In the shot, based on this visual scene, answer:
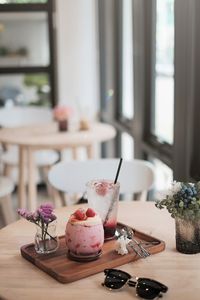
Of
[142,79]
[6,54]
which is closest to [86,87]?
[6,54]

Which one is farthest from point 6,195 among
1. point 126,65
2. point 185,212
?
point 185,212

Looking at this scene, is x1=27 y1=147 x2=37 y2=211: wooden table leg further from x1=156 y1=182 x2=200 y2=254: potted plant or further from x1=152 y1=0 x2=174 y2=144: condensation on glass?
x1=156 y1=182 x2=200 y2=254: potted plant

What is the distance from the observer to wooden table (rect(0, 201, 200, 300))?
1270 millimetres

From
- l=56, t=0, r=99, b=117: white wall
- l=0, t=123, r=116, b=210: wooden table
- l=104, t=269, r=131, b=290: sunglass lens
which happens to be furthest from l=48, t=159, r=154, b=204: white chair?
l=56, t=0, r=99, b=117: white wall

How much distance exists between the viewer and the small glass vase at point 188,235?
4.81ft

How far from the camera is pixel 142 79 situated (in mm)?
3500

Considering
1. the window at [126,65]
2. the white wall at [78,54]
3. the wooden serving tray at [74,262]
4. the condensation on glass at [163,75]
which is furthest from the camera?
the white wall at [78,54]

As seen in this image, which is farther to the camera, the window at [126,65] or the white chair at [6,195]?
the window at [126,65]

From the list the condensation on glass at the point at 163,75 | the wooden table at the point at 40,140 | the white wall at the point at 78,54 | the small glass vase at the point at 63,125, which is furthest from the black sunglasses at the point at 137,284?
the white wall at the point at 78,54

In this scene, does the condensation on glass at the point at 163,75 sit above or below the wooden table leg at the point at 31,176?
above

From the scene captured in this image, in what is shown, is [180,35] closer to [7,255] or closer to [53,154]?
[7,255]

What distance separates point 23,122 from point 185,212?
125 inches

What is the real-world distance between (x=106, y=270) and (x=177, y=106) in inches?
59.3

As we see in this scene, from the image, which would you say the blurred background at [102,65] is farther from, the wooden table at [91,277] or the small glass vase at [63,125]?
the wooden table at [91,277]
